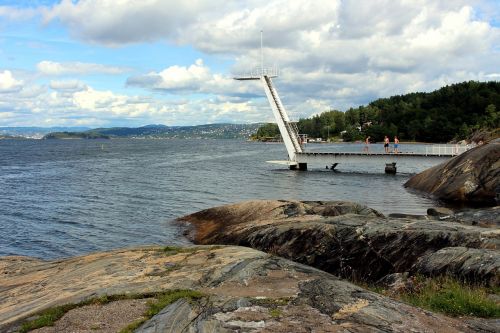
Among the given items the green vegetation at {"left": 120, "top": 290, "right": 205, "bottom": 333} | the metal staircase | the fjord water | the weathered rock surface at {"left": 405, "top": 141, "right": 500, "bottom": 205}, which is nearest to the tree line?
the metal staircase

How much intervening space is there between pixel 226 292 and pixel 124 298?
7.13ft

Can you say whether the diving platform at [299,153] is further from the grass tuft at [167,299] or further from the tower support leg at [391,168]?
the grass tuft at [167,299]

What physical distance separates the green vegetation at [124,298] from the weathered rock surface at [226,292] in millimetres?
204

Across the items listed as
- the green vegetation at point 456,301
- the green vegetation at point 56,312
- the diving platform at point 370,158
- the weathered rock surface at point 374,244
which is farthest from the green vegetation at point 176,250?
the diving platform at point 370,158

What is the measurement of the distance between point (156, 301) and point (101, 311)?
1051mm

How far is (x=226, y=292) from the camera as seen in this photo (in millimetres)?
9102

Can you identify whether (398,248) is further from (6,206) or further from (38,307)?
(6,206)

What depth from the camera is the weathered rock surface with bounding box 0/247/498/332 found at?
750 centimetres

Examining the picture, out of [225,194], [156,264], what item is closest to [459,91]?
[225,194]

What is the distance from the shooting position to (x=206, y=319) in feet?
25.1

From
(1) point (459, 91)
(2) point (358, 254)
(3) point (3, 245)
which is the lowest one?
(3) point (3, 245)

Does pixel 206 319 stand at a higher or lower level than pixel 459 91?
lower

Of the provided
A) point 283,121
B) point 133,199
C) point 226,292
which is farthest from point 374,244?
point 283,121

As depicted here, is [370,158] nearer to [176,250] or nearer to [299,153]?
[299,153]
